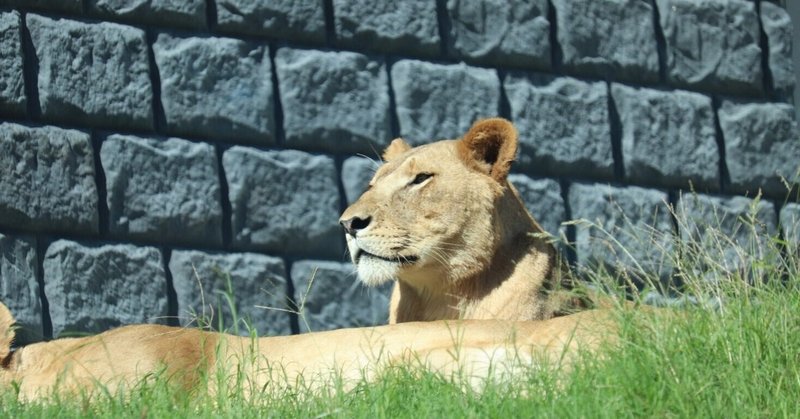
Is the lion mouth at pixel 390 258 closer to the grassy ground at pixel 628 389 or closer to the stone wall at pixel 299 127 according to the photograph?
the stone wall at pixel 299 127

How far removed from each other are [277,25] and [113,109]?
0.82 m

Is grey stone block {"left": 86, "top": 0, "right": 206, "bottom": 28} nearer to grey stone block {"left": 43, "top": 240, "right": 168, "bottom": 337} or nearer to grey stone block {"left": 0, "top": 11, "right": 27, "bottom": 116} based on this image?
grey stone block {"left": 0, "top": 11, "right": 27, "bottom": 116}

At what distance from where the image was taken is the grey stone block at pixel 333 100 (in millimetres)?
6449

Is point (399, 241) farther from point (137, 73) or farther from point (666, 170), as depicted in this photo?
point (666, 170)

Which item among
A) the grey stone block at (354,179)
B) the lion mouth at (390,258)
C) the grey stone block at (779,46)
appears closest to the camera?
the lion mouth at (390,258)

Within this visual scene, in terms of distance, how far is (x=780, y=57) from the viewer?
7684mm

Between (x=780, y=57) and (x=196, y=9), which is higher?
(x=196, y=9)

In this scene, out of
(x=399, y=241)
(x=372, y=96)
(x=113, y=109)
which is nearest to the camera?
(x=399, y=241)

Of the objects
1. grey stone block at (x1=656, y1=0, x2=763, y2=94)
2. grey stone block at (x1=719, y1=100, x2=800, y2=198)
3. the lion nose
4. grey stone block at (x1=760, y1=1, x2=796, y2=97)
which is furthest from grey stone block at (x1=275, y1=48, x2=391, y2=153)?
grey stone block at (x1=760, y1=1, x2=796, y2=97)

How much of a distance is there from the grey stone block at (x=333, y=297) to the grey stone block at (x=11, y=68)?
135 centimetres

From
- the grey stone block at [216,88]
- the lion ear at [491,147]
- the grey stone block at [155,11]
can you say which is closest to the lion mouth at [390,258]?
the lion ear at [491,147]

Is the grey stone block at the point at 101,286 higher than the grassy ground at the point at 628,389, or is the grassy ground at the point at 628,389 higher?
the grassy ground at the point at 628,389

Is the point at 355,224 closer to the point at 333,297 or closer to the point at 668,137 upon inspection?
the point at 333,297

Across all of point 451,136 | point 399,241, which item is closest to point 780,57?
point 451,136
